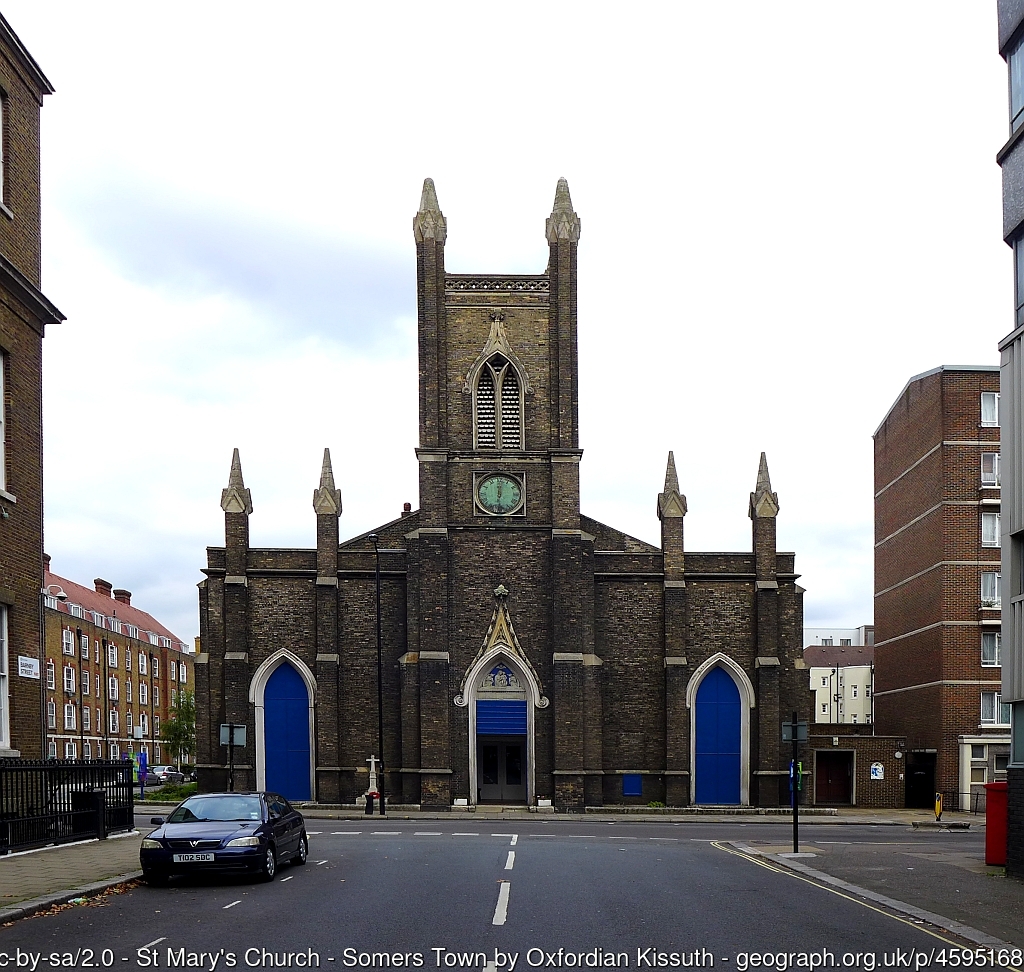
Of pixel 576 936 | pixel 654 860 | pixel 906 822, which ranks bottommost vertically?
pixel 906 822

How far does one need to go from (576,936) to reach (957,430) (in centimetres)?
3998

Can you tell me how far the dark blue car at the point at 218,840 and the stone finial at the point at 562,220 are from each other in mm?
Answer: 30086

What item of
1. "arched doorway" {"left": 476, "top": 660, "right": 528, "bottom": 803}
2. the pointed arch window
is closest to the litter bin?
"arched doorway" {"left": 476, "top": 660, "right": 528, "bottom": 803}

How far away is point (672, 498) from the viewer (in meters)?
44.7

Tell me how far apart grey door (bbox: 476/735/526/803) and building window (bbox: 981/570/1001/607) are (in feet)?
59.4

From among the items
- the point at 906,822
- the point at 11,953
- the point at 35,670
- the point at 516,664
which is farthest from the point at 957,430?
the point at 11,953

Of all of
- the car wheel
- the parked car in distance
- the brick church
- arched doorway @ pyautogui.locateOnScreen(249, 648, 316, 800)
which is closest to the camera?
the car wheel

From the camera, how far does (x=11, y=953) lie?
11508 mm

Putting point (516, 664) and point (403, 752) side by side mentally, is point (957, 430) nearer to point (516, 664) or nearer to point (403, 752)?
point (516, 664)

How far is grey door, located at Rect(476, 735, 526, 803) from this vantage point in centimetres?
4378

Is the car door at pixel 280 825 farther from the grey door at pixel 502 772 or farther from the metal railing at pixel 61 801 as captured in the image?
the grey door at pixel 502 772

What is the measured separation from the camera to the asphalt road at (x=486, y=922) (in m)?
11.2

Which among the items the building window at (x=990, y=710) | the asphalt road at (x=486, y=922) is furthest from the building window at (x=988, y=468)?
the asphalt road at (x=486, y=922)

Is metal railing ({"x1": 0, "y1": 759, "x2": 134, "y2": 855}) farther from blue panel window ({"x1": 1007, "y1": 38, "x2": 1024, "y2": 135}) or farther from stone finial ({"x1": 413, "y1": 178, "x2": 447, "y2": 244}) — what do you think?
stone finial ({"x1": 413, "y1": 178, "x2": 447, "y2": 244})
